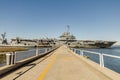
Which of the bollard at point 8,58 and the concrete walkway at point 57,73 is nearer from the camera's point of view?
the concrete walkway at point 57,73

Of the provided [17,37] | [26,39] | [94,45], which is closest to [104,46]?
[94,45]

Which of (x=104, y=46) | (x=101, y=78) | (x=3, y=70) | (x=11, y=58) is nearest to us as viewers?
(x=101, y=78)

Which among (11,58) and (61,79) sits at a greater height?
(11,58)

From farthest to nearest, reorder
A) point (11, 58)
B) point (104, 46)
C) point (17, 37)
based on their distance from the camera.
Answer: point (17, 37), point (104, 46), point (11, 58)

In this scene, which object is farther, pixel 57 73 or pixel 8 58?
pixel 8 58

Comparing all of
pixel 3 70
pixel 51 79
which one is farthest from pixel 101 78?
pixel 3 70

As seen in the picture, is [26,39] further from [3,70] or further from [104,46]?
[3,70]

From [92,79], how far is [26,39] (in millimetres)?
179013

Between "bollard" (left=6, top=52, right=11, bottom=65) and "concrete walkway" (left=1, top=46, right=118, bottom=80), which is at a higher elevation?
"bollard" (left=6, top=52, right=11, bottom=65)

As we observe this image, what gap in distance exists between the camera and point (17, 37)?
592 feet

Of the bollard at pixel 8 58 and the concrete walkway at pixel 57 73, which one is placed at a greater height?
the bollard at pixel 8 58

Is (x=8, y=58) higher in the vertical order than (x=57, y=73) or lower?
higher

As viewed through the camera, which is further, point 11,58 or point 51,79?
point 11,58

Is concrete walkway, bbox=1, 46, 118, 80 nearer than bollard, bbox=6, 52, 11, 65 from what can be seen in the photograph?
Yes
